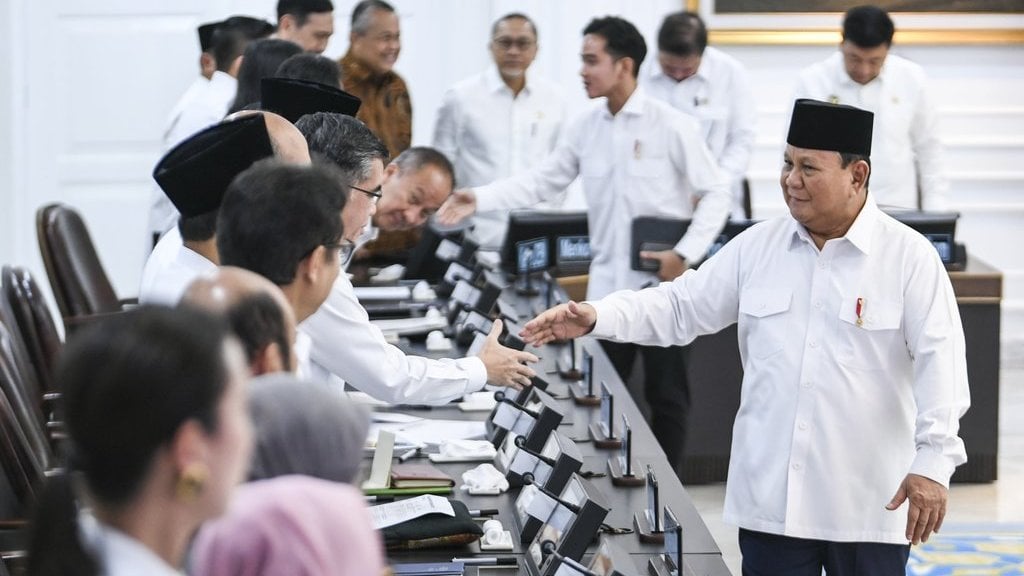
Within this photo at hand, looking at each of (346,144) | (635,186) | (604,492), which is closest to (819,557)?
(604,492)

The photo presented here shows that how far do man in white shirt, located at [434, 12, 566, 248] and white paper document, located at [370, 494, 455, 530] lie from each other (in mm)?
3702

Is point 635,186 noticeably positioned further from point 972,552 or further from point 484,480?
point 484,480

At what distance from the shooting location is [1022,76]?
8148mm

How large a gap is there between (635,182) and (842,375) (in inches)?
91.1

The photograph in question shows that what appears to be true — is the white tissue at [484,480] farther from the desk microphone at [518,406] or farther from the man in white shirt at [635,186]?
the man in white shirt at [635,186]

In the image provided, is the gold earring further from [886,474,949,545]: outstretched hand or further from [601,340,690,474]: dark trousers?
[601,340,690,474]: dark trousers

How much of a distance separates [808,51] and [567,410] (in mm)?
4817

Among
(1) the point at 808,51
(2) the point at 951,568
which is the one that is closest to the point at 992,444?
(2) the point at 951,568

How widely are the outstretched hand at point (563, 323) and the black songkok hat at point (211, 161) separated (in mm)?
830

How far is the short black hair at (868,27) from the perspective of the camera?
5.93 m

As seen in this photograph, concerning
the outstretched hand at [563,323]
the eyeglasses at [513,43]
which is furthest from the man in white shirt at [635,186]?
the outstretched hand at [563,323]

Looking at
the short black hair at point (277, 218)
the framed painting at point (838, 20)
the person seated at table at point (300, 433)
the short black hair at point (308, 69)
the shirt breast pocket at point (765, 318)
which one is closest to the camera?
the person seated at table at point (300, 433)

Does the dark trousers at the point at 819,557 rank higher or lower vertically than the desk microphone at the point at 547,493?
lower

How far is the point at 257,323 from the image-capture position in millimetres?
1624
